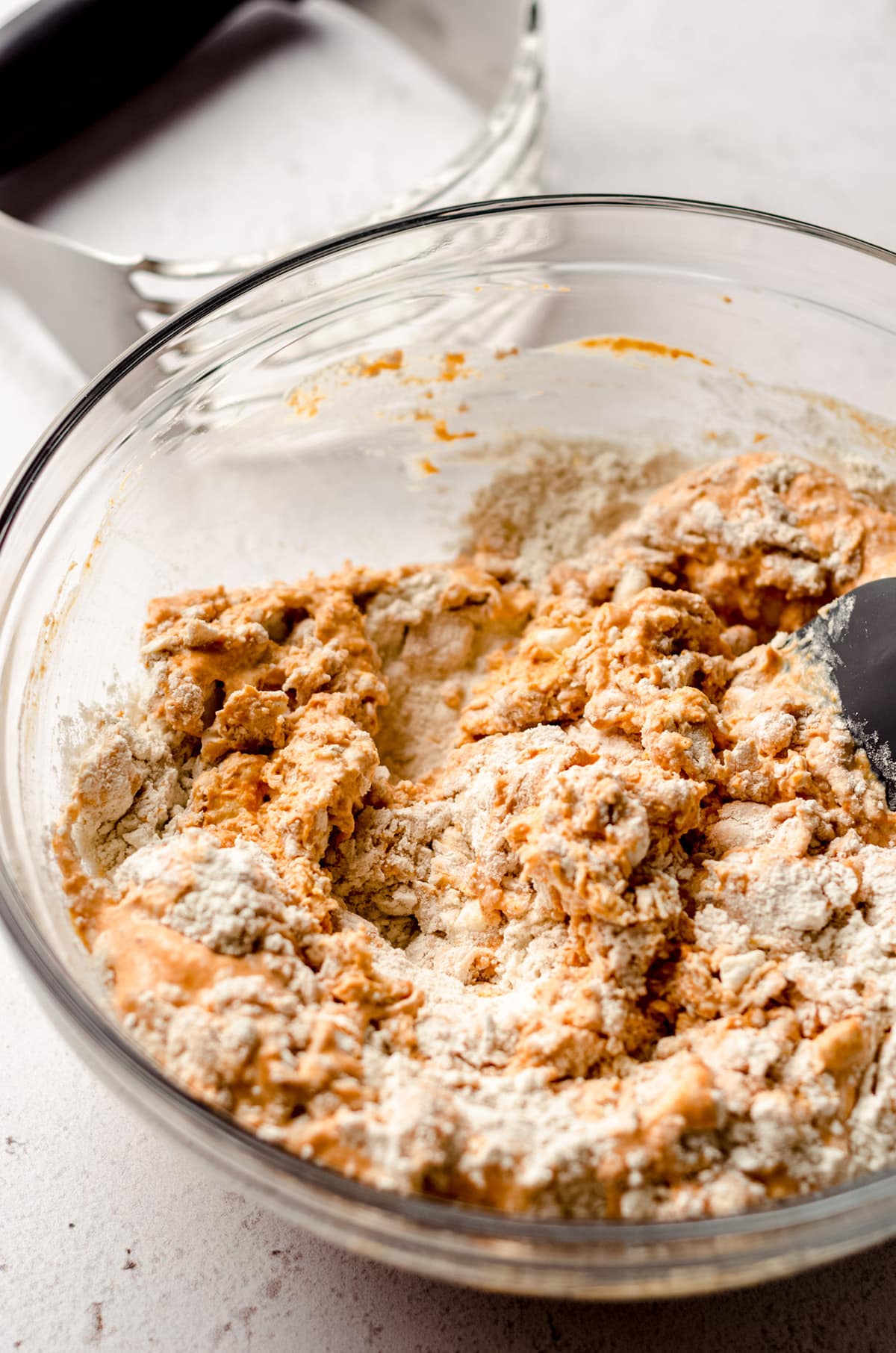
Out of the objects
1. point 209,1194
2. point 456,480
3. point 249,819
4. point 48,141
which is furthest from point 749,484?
point 48,141

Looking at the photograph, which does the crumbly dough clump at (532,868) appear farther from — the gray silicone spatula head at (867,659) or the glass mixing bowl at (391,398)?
the glass mixing bowl at (391,398)

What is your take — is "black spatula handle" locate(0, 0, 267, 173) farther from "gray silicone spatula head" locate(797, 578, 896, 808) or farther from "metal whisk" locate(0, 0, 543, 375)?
"gray silicone spatula head" locate(797, 578, 896, 808)

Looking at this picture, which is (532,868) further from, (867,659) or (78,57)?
(78,57)

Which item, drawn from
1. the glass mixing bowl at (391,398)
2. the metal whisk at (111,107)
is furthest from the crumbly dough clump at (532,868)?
the metal whisk at (111,107)

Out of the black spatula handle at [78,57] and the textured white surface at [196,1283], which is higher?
the black spatula handle at [78,57]

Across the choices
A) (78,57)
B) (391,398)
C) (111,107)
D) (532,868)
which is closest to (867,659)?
(532,868)

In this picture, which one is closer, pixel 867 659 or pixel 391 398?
pixel 867 659

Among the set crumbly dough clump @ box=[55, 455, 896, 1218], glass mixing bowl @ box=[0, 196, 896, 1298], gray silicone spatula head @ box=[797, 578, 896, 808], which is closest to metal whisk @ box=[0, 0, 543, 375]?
glass mixing bowl @ box=[0, 196, 896, 1298]
